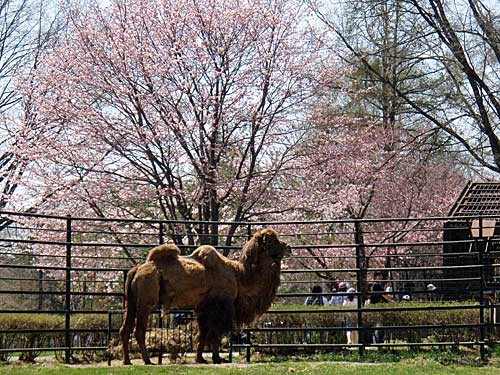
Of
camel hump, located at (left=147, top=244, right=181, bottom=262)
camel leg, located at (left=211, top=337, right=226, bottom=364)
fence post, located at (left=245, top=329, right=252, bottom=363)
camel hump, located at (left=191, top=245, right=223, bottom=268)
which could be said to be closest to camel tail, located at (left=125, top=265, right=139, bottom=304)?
camel hump, located at (left=147, top=244, right=181, bottom=262)

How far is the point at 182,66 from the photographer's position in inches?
867

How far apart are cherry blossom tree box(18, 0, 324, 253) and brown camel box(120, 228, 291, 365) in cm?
935

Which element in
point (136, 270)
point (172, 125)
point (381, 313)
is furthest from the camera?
point (172, 125)

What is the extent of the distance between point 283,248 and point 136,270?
2.13 metres

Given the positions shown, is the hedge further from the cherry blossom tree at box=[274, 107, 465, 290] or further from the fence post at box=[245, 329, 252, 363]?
the cherry blossom tree at box=[274, 107, 465, 290]

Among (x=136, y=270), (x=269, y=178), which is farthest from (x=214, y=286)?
(x=269, y=178)

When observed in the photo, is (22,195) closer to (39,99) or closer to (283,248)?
(39,99)

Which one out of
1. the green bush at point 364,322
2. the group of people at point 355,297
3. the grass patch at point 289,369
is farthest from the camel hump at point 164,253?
the green bush at point 364,322

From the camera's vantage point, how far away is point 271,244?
467 inches

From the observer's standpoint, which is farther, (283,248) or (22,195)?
(22,195)

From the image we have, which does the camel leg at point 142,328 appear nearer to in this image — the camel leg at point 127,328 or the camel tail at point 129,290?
the camel leg at point 127,328

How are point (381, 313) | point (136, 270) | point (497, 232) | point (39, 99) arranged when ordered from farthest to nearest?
point (39, 99) < point (497, 232) < point (381, 313) < point (136, 270)

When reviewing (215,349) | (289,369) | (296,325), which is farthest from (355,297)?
(289,369)

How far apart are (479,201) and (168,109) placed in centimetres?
820
